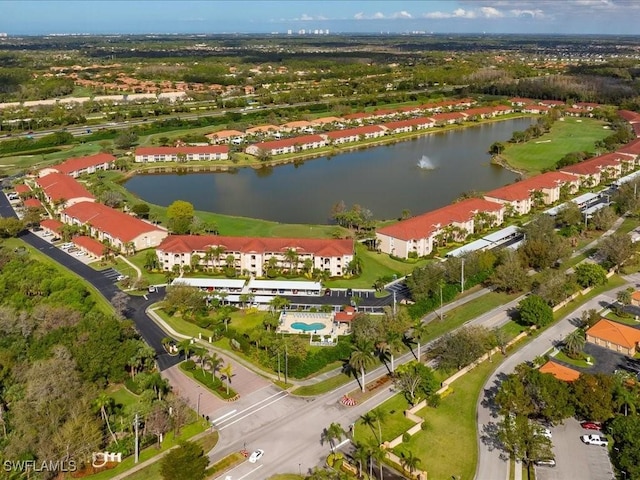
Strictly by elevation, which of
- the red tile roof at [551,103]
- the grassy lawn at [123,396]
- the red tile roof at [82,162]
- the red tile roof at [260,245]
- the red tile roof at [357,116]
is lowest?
the grassy lawn at [123,396]

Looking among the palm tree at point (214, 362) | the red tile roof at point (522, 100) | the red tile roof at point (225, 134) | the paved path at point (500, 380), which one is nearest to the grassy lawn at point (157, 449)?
the palm tree at point (214, 362)

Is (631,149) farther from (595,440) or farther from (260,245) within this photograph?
(595,440)

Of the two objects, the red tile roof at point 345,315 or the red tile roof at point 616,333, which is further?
the red tile roof at point 345,315

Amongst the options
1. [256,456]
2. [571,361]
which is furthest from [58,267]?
[571,361]

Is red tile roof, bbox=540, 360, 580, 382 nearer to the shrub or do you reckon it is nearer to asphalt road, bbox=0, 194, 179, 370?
the shrub

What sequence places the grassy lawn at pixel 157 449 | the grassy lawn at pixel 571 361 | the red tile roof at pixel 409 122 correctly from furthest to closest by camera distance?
the red tile roof at pixel 409 122, the grassy lawn at pixel 571 361, the grassy lawn at pixel 157 449

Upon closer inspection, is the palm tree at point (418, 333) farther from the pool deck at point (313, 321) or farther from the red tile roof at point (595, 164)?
the red tile roof at point (595, 164)

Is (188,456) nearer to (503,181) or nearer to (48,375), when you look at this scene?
(48,375)
